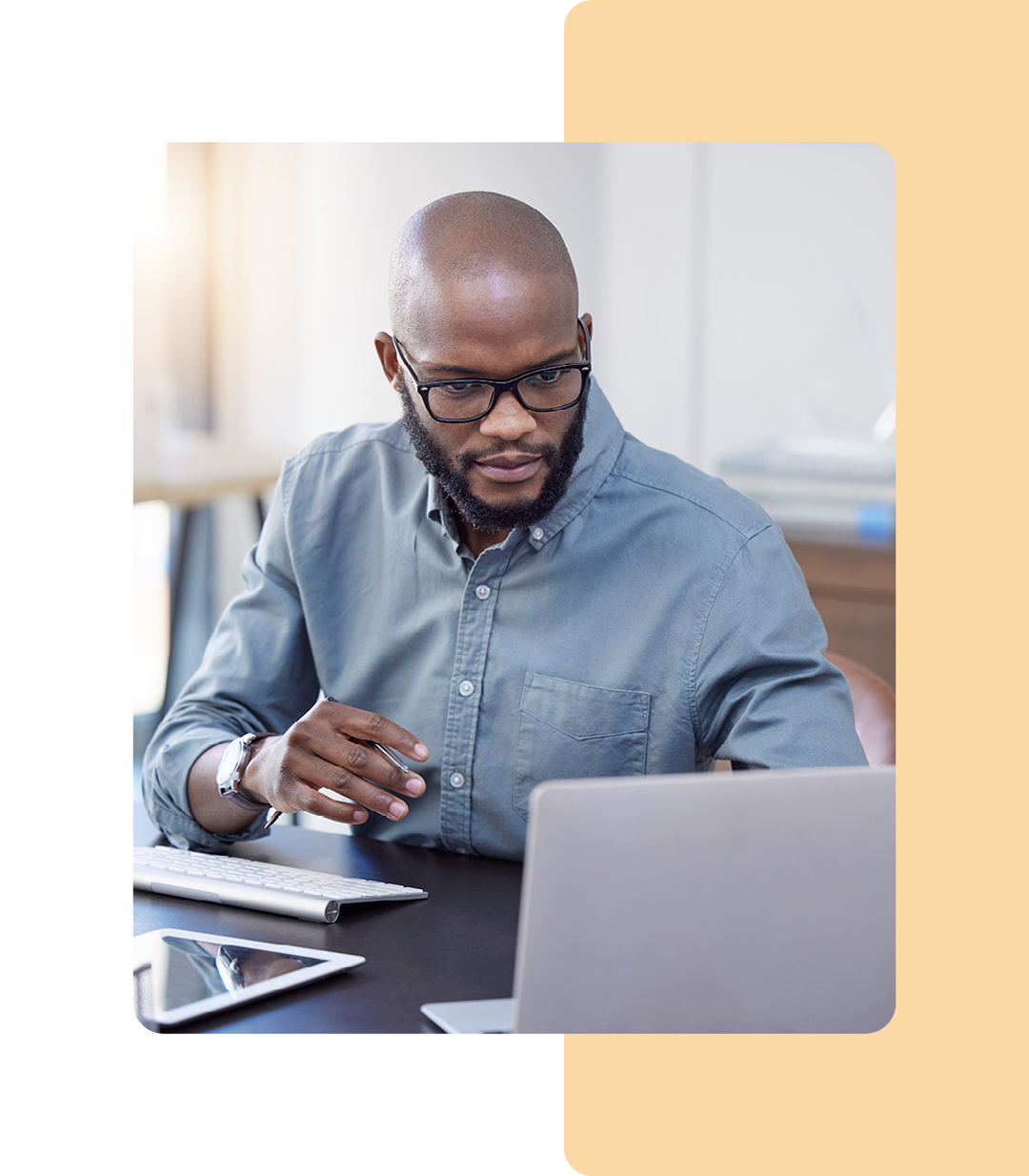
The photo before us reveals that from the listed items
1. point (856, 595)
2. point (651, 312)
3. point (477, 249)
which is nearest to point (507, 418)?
point (477, 249)

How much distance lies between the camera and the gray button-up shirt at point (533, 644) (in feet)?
4.66

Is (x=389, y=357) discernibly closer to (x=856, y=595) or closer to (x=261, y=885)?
(x=261, y=885)

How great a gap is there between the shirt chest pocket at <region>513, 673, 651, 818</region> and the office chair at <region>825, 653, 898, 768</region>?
243mm

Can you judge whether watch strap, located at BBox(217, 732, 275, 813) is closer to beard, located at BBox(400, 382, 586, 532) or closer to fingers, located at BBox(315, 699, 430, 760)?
fingers, located at BBox(315, 699, 430, 760)

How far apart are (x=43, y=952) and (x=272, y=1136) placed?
0.26 metres

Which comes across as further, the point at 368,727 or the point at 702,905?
the point at 368,727

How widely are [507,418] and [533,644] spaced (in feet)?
0.92

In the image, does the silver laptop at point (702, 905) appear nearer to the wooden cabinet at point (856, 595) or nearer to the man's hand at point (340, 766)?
the man's hand at point (340, 766)

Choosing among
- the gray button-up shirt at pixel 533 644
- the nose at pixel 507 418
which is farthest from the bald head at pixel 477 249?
the gray button-up shirt at pixel 533 644

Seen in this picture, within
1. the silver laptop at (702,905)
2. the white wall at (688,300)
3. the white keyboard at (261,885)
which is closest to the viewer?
the silver laptop at (702,905)

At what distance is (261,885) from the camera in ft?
4.15

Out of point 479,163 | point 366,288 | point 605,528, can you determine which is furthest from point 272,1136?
point 366,288

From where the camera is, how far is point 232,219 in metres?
2.64

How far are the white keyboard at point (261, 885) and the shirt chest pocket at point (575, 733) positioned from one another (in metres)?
0.24
